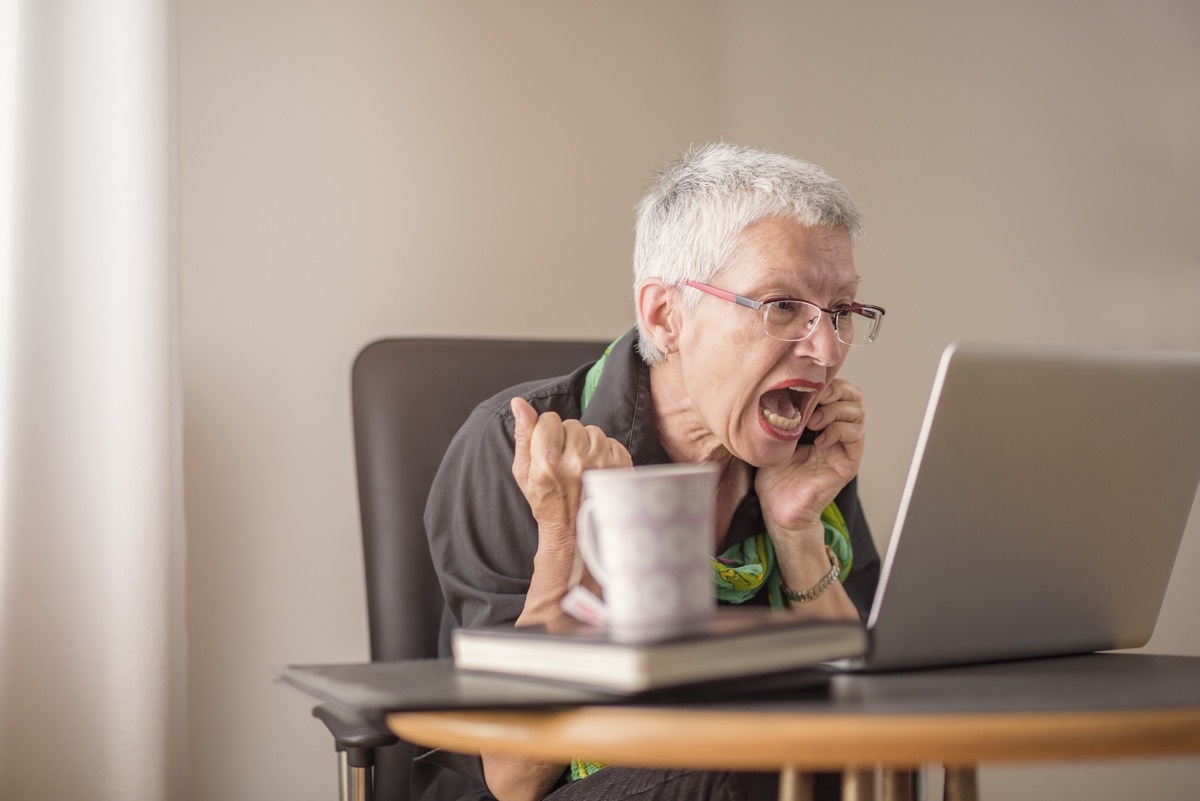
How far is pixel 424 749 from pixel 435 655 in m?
0.12

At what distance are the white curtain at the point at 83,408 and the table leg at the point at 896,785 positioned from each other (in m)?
0.96

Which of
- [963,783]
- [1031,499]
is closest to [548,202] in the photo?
[1031,499]

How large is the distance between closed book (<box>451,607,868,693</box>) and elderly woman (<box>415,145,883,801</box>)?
1.54ft

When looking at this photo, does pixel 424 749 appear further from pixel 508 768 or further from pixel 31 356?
pixel 31 356

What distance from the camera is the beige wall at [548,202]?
5.79ft

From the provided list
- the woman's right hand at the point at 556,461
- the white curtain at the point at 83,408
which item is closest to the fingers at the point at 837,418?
the woman's right hand at the point at 556,461

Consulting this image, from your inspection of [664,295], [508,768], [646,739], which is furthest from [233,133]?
[646,739]

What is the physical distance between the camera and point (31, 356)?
1347 mm

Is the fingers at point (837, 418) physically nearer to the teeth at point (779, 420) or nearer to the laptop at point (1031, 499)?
the teeth at point (779, 420)

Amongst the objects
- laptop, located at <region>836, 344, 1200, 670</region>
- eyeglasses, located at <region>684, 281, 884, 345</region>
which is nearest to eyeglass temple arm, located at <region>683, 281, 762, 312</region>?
eyeglasses, located at <region>684, 281, 884, 345</region>

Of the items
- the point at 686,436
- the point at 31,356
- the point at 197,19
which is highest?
the point at 197,19

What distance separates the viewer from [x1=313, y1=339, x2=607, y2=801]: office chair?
1.45 meters

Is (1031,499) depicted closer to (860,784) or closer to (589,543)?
(860,784)

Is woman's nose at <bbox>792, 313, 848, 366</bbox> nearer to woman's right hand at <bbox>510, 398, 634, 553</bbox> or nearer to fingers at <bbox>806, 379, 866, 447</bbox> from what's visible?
fingers at <bbox>806, 379, 866, 447</bbox>
